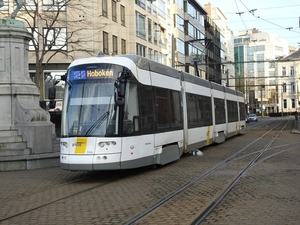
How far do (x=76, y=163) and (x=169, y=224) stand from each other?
493cm

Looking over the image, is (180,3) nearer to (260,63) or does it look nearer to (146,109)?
(146,109)

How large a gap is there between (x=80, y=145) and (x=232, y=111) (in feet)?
59.0

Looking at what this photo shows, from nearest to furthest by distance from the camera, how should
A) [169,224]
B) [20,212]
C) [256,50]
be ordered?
[169,224]
[20,212]
[256,50]

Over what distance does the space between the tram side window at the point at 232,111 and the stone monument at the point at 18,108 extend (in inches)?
518

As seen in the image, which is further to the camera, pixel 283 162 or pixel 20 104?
pixel 20 104

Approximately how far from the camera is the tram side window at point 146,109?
12.1 m

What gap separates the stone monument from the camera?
15.2 metres

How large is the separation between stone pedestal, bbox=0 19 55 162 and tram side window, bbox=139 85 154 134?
475 cm

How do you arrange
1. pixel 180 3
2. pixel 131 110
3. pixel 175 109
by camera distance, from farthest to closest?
pixel 180 3 → pixel 175 109 → pixel 131 110

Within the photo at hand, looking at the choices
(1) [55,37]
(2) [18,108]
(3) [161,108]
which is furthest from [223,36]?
(3) [161,108]

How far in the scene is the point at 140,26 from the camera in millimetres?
48562

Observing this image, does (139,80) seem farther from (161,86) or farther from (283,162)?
(283,162)

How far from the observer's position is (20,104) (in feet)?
51.8

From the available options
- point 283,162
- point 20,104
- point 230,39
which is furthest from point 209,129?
point 230,39
